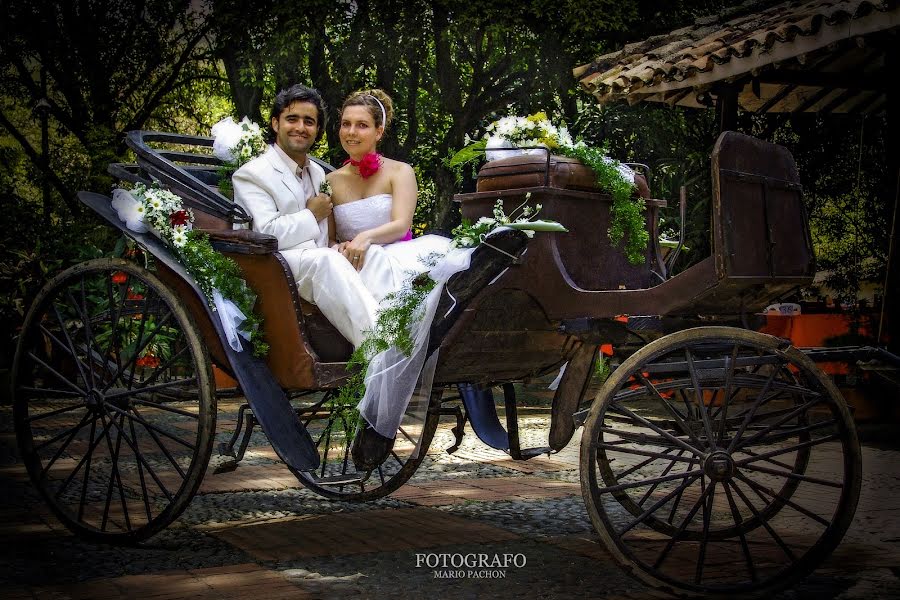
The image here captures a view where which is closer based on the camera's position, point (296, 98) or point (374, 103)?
point (296, 98)

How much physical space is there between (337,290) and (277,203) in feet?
2.23

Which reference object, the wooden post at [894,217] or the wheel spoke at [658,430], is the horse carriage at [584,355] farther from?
the wooden post at [894,217]

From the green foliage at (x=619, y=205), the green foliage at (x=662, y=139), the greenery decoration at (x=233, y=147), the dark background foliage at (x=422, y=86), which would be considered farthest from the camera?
the green foliage at (x=662, y=139)

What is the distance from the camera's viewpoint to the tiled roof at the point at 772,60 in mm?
7516

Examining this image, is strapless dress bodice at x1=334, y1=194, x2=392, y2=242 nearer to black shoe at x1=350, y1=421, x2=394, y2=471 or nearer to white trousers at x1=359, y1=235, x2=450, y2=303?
white trousers at x1=359, y1=235, x2=450, y2=303

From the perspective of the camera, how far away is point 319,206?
16.4 feet

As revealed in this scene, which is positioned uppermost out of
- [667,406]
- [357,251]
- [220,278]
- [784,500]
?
[357,251]

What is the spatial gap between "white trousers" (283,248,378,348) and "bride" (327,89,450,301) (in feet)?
0.72

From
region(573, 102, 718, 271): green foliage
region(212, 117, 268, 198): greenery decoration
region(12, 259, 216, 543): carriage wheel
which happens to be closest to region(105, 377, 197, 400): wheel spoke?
region(12, 259, 216, 543): carriage wheel

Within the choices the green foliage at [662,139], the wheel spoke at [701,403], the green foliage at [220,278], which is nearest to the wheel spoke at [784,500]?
the wheel spoke at [701,403]

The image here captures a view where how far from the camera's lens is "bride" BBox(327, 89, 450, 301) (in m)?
4.86

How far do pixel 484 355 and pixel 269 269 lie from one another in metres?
1.10

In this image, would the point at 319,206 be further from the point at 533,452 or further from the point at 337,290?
A: the point at 533,452

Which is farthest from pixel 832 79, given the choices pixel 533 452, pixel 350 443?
pixel 350 443
